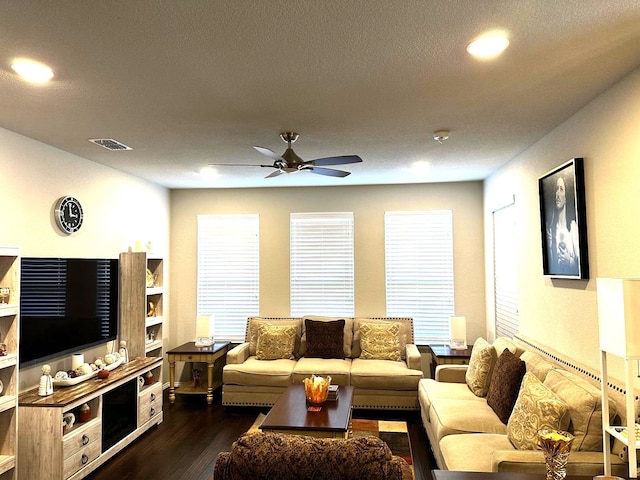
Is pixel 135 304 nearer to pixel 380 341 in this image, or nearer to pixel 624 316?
pixel 380 341

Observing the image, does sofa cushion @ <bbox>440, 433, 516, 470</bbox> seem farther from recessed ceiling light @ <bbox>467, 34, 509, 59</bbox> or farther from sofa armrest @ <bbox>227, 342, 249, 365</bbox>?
sofa armrest @ <bbox>227, 342, 249, 365</bbox>

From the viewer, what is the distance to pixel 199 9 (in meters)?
1.99

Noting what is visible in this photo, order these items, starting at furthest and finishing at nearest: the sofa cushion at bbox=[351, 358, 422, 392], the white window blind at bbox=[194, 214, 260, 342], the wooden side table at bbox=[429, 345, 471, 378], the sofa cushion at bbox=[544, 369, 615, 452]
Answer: the white window blind at bbox=[194, 214, 260, 342], the wooden side table at bbox=[429, 345, 471, 378], the sofa cushion at bbox=[351, 358, 422, 392], the sofa cushion at bbox=[544, 369, 615, 452]

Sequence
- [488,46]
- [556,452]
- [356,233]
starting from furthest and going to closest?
1. [356,233]
2. [488,46]
3. [556,452]

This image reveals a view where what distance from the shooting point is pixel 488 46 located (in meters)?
2.33

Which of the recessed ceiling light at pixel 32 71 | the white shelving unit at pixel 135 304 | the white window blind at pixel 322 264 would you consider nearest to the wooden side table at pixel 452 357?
the white window blind at pixel 322 264

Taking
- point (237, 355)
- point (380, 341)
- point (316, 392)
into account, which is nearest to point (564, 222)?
point (316, 392)

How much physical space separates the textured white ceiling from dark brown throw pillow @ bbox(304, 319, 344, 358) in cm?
240

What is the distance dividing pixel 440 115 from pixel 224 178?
3.13 metres

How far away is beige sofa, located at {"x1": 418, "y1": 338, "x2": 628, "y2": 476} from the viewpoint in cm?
246

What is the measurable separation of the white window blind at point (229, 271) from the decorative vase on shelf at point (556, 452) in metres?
5.00

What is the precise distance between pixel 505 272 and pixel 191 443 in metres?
3.73

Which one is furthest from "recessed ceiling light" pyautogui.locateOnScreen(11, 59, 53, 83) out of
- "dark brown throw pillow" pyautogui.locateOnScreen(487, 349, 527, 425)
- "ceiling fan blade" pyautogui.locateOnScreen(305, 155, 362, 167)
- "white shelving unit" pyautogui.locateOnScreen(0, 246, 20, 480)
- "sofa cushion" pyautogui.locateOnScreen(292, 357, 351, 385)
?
"sofa cushion" pyautogui.locateOnScreen(292, 357, 351, 385)

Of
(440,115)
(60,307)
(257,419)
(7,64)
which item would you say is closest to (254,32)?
(7,64)
